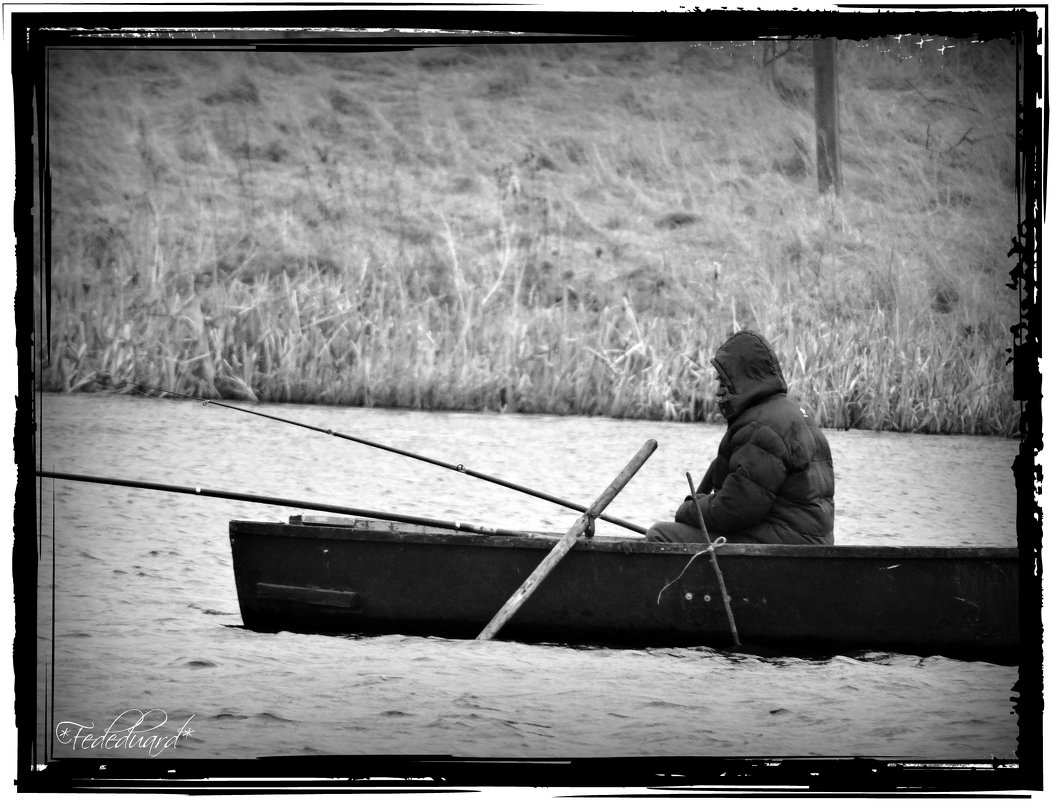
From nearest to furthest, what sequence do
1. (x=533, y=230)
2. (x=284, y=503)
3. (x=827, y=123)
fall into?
(x=284, y=503) → (x=533, y=230) → (x=827, y=123)

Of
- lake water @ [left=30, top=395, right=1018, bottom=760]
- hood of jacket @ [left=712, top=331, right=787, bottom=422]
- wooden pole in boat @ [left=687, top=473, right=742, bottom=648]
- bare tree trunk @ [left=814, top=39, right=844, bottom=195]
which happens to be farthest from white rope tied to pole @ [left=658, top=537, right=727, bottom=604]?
bare tree trunk @ [left=814, top=39, right=844, bottom=195]

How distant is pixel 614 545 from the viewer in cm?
568

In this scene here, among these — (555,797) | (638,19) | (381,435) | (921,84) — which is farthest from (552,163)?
(555,797)

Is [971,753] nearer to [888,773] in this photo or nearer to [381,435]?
[888,773]

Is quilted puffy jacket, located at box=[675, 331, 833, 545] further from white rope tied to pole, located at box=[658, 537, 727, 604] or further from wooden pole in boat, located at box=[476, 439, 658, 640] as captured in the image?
wooden pole in boat, located at box=[476, 439, 658, 640]

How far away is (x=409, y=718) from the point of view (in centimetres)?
520

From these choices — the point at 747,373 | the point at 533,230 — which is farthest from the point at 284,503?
the point at 533,230

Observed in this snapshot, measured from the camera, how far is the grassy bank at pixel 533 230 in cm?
1208

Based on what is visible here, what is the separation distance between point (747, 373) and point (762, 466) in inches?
14.7

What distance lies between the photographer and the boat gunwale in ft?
18.2

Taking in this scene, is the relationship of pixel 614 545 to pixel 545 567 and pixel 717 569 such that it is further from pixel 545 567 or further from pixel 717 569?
pixel 717 569

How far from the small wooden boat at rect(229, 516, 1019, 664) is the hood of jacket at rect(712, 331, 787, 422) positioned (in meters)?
0.58

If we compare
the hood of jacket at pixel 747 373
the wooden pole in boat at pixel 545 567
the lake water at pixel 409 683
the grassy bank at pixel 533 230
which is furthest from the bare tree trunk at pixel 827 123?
the wooden pole in boat at pixel 545 567

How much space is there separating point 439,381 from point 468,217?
4653 mm
